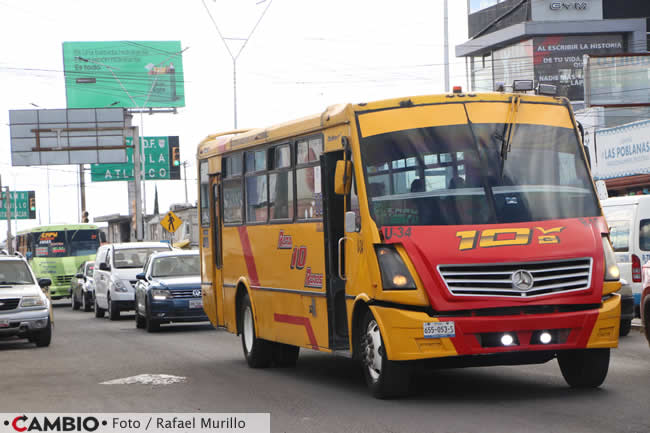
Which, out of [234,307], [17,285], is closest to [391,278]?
[234,307]

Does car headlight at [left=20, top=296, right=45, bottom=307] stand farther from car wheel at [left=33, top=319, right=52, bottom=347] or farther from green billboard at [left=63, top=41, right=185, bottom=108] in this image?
green billboard at [left=63, top=41, right=185, bottom=108]

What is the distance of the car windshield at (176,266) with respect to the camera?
2558 cm

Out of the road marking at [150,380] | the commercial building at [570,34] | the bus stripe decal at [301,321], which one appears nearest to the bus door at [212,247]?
the road marking at [150,380]

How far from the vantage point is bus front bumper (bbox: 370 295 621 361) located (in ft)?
33.8

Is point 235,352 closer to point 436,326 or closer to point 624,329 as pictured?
point 624,329

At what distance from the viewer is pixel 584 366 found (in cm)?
1127

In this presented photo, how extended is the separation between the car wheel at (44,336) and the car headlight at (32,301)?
1.08ft

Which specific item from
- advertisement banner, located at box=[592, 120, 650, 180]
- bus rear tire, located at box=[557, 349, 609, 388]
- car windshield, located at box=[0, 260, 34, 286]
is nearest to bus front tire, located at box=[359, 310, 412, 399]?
bus rear tire, located at box=[557, 349, 609, 388]

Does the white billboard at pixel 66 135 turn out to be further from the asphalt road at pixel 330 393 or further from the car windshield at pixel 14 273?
the asphalt road at pixel 330 393

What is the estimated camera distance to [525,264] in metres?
10.4

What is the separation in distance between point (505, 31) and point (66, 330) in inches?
2122

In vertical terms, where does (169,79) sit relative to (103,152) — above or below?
above

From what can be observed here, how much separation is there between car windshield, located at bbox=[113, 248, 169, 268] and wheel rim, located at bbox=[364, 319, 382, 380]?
66.9 ft

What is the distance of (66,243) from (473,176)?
37.1 meters
